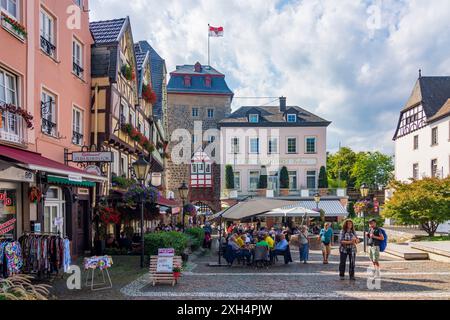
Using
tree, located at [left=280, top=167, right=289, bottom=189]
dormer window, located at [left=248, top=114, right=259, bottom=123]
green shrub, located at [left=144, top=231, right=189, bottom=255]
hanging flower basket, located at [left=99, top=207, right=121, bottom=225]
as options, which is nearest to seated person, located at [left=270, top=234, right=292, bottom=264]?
green shrub, located at [left=144, top=231, right=189, bottom=255]

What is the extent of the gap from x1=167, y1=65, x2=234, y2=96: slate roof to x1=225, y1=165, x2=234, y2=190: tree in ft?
32.6

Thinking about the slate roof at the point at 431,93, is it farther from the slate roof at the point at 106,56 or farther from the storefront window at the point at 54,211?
the storefront window at the point at 54,211

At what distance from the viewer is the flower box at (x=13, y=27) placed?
459 inches

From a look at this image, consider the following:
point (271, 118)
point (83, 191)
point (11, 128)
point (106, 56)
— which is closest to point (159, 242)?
point (83, 191)

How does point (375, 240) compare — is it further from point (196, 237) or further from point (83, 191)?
point (196, 237)

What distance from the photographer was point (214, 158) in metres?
50.0

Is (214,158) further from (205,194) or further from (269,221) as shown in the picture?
(269,221)

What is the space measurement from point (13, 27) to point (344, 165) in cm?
6753

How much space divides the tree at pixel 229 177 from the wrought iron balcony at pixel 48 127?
32.9 metres

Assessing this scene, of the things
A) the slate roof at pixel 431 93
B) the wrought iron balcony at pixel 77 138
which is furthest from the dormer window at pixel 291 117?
the wrought iron balcony at pixel 77 138

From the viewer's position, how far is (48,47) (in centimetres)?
1447

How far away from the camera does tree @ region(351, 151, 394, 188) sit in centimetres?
7262
